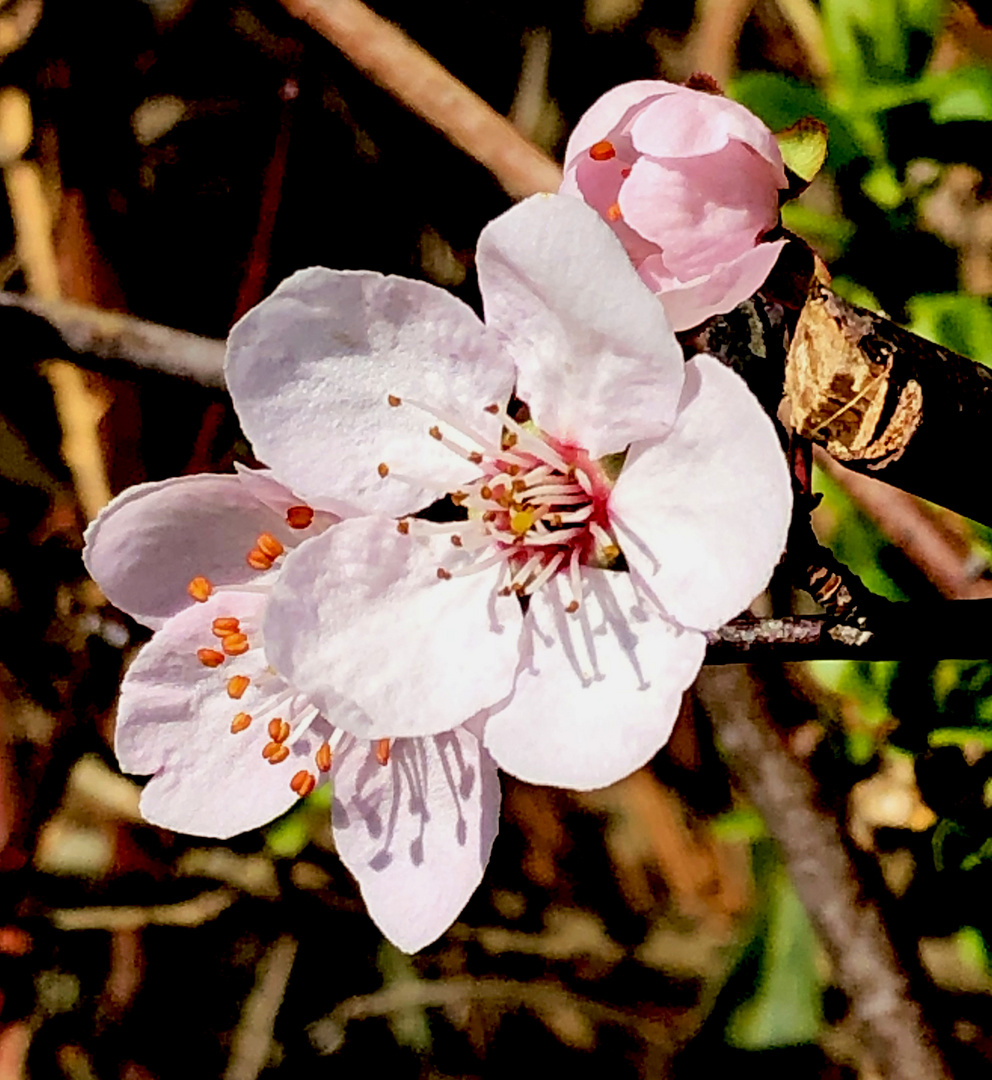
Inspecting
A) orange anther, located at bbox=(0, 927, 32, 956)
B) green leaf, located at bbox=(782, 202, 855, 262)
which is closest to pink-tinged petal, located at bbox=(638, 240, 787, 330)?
green leaf, located at bbox=(782, 202, 855, 262)

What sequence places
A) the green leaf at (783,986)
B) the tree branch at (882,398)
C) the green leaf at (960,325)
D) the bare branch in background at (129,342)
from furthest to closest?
the green leaf at (783,986)
the green leaf at (960,325)
the bare branch in background at (129,342)
the tree branch at (882,398)

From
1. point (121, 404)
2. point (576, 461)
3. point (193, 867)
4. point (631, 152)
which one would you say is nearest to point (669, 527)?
point (576, 461)

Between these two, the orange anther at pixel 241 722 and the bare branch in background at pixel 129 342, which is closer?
the orange anther at pixel 241 722

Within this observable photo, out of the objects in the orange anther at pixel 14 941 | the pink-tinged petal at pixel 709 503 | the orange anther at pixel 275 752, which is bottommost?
the orange anther at pixel 14 941

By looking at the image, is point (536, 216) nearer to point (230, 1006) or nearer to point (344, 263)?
point (344, 263)

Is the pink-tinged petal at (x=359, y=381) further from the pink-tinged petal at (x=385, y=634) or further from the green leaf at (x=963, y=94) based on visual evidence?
the green leaf at (x=963, y=94)

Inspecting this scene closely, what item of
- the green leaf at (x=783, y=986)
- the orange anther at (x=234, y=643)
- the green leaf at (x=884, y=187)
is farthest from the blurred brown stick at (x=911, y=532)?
the orange anther at (x=234, y=643)

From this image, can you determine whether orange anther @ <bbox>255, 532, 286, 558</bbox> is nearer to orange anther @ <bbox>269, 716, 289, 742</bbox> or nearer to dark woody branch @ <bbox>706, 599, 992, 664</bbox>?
orange anther @ <bbox>269, 716, 289, 742</bbox>

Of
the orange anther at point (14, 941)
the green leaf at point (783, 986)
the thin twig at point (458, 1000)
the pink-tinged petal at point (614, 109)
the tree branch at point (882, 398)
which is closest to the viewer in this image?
the tree branch at point (882, 398)
